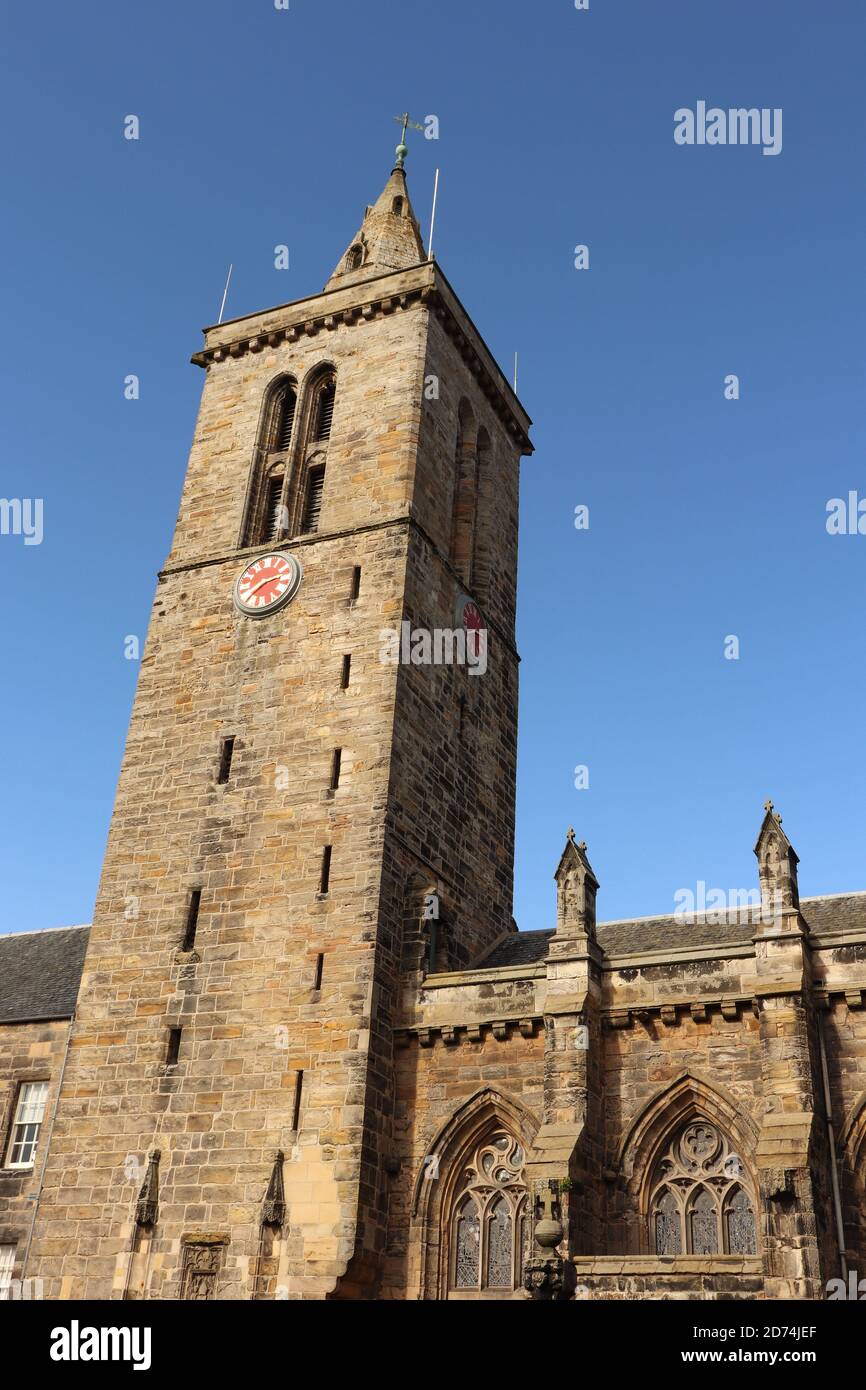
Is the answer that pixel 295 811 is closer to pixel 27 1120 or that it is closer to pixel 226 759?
pixel 226 759

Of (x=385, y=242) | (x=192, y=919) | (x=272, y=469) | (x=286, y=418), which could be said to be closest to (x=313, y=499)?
(x=272, y=469)

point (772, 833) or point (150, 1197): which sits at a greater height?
point (772, 833)

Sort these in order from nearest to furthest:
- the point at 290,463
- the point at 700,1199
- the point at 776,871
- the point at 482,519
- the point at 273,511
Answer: the point at 700,1199 < the point at 776,871 < the point at 290,463 < the point at 273,511 < the point at 482,519

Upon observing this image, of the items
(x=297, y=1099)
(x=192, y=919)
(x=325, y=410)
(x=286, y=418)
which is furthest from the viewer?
(x=286, y=418)

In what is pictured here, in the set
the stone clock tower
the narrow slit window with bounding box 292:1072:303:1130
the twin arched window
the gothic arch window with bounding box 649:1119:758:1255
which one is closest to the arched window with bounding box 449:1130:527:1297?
the stone clock tower

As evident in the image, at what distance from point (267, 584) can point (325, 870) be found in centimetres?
735

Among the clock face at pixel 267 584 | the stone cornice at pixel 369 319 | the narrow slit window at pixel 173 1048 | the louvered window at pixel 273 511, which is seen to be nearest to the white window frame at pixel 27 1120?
the narrow slit window at pixel 173 1048

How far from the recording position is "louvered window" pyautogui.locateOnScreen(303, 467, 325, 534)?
102 feet

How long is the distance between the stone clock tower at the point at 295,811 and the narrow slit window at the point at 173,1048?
6 centimetres

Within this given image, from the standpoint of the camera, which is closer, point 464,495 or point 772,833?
point 772,833

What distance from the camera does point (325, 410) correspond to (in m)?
33.2

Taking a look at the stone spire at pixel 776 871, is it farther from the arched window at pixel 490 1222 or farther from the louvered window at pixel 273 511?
the louvered window at pixel 273 511
